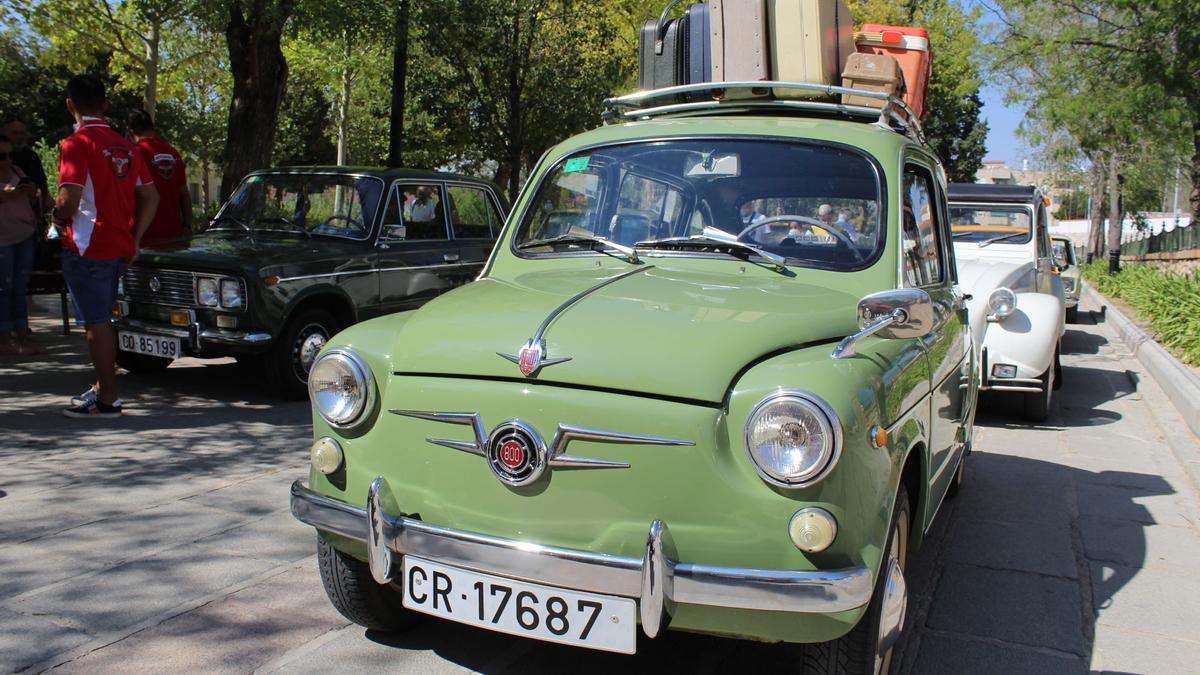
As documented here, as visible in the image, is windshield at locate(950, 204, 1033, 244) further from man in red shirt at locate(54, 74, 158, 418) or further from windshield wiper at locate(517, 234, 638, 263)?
man in red shirt at locate(54, 74, 158, 418)

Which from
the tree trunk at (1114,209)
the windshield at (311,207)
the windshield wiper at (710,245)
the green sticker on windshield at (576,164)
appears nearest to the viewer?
the windshield wiper at (710,245)

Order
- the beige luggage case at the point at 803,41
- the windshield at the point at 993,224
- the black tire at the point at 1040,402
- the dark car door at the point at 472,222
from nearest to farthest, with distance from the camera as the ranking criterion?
the beige luggage case at the point at 803,41 → the black tire at the point at 1040,402 → the dark car door at the point at 472,222 → the windshield at the point at 993,224

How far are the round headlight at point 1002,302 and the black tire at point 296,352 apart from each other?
17.8 ft

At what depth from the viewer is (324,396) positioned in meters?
3.21

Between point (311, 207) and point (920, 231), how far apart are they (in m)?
5.82

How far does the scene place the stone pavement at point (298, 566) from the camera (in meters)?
3.52

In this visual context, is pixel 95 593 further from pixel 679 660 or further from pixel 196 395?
pixel 196 395

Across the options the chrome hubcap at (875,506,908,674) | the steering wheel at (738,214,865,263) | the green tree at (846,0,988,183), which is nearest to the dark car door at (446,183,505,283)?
the steering wheel at (738,214,865,263)

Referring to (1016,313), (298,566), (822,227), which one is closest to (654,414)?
(822,227)

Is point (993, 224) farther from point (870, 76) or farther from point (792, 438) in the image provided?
point (792, 438)

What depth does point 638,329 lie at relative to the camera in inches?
115

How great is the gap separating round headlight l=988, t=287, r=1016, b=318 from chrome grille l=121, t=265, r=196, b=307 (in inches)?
247

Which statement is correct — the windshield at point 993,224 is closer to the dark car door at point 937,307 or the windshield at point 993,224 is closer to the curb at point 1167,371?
the curb at point 1167,371

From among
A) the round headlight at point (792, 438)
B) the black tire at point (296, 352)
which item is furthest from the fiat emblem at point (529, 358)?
the black tire at point (296, 352)
